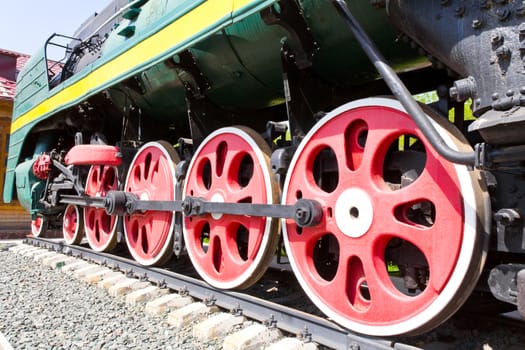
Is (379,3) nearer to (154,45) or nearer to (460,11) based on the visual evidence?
(460,11)

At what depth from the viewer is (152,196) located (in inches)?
127

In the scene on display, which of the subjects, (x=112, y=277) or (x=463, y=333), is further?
(x=112, y=277)

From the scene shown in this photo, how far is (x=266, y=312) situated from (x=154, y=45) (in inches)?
69.2

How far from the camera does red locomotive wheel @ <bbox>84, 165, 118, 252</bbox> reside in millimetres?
3896

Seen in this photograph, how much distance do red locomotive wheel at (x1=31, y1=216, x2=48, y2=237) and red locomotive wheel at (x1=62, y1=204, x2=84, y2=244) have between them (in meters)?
0.73

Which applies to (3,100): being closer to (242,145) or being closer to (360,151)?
(242,145)

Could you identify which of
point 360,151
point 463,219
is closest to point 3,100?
point 360,151

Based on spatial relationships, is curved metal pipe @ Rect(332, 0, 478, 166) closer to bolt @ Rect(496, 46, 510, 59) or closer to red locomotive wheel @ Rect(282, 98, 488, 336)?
red locomotive wheel @ Rect(282, 98, 488, 336)

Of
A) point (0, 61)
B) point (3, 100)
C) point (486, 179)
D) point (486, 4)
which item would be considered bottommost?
point (486, 179)

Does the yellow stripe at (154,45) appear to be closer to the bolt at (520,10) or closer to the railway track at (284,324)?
the bolt at (520,10)

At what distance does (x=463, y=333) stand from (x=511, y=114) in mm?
1150

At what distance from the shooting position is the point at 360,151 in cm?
187

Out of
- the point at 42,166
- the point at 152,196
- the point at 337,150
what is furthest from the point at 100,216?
the point at 337,150

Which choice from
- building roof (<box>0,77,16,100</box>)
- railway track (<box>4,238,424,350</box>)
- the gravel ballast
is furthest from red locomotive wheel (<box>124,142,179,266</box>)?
building roof (<box>0,77,16,100</box>)
